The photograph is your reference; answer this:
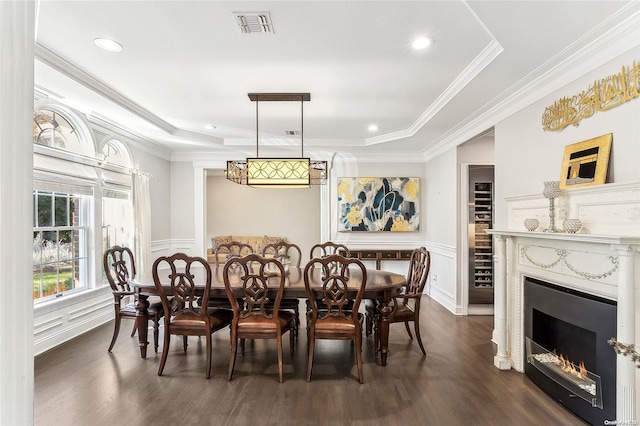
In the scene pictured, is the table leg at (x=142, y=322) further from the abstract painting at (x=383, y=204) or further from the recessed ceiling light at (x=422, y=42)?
the abstract painting at (x=383, y=204)

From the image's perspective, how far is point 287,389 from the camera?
2.72 meters

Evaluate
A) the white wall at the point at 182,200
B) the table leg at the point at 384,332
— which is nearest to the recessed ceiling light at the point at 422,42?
the table leg at the point at 384,332

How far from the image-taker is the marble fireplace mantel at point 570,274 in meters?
1.92

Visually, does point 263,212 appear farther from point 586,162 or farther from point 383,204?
point 586,162

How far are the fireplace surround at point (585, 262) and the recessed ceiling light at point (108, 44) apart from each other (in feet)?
10.9

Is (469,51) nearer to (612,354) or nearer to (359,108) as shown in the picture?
(359,108)

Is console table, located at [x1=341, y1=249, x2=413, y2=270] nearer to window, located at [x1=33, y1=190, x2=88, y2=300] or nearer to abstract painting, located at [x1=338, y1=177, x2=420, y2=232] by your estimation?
abstract painting, located at [x1=338, y1=177, x2=420, y2=232]

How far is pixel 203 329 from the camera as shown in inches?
117

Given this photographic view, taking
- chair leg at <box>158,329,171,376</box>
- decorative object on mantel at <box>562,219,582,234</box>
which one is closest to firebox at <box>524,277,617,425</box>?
A: decorative object on mantel at <box>562,219,582,234</box>

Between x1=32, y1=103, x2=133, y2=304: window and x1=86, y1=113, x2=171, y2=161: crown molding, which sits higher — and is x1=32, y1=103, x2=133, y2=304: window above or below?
below

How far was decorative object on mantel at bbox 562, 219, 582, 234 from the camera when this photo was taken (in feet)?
7.57

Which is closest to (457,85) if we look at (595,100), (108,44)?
(595,100)

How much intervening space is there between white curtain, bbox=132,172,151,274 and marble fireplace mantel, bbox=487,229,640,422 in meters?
4.38

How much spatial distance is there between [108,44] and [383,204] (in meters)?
4.62
